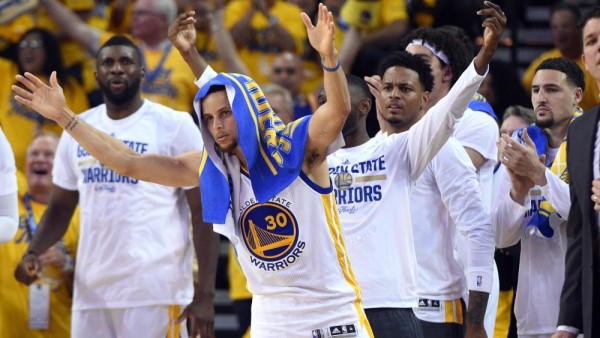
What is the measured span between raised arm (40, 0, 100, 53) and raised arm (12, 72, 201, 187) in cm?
451

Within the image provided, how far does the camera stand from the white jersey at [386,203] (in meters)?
5.80

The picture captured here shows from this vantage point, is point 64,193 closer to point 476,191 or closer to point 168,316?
point 168,316

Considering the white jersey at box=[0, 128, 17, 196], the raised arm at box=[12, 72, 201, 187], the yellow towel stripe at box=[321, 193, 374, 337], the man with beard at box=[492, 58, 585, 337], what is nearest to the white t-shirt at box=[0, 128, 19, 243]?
the white jersey at box=[0, 128, 17, 196]

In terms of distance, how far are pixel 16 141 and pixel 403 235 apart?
501 centimetres

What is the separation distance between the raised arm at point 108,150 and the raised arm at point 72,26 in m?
4.51

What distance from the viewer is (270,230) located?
5.29m

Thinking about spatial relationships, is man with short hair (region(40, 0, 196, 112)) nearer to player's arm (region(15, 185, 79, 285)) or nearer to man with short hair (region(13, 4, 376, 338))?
player's arm (region(15, 185, 79, 285))

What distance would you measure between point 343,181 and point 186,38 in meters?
1.12

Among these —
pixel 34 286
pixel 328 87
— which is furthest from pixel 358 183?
pixel 34 286

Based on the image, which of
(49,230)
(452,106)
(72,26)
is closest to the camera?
(452,106)

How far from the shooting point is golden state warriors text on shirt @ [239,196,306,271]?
527 cm

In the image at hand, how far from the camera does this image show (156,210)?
742 centimetres

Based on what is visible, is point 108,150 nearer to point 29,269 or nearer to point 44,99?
point 44,99

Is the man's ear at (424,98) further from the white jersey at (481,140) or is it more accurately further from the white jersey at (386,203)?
the white jersey at (386,203)
